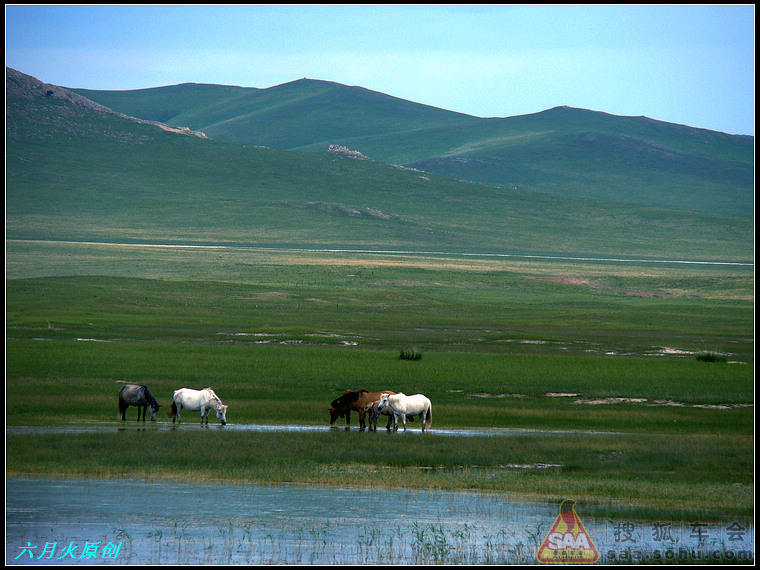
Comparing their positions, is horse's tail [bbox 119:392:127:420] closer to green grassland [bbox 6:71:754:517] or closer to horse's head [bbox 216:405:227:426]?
green grassland [bbox 6:71:754:517]

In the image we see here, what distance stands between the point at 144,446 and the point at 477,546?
8.25 m

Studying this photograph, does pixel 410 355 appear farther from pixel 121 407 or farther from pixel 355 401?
pixel 121 407

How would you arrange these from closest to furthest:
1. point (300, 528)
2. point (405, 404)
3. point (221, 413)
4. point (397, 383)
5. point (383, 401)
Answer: point (300, 528) < point (383, 401) < point (405, 404) < point (221, 413) < point (397, 383)

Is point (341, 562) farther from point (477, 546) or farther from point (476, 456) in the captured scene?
point (476, 456)

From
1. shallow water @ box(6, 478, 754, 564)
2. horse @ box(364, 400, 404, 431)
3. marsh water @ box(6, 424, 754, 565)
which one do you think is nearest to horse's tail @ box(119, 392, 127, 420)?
horse @ box(364, 400, 404, 431)

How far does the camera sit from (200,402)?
21.9 metres

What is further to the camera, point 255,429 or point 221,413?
point 221,413

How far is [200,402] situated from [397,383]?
825 cm

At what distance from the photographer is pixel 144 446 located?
1825cm

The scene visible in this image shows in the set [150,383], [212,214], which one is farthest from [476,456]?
[212,214]

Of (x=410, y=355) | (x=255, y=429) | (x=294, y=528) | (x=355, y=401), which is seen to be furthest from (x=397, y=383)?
(x=294, y=528)

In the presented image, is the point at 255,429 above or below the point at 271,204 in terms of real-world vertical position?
below

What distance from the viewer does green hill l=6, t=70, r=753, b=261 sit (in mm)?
129000

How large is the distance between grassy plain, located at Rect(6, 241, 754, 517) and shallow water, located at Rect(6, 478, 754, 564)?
994mm
